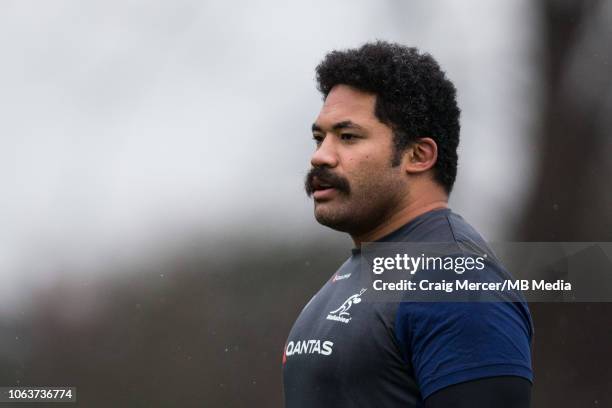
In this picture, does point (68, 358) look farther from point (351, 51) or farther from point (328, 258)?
point (351, 51)

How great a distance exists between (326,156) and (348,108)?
122mm

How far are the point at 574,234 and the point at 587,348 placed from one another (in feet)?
1.67

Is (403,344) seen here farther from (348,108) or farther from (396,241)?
(348,108)

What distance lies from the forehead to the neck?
0.64ft

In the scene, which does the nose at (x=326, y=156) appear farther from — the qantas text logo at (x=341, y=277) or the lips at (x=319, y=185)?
the qantas text logo at (x=341, y=277)

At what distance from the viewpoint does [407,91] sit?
6.79ft

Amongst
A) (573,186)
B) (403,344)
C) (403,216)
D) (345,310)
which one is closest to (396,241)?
(403,216)

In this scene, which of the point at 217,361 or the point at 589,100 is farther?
the point at 217,361

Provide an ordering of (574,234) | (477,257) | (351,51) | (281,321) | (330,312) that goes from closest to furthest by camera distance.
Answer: (477,257), (330,312), (351,51), (574,234), (281,321)

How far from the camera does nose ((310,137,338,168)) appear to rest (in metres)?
2.01

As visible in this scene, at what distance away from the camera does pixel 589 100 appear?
438 centimetres

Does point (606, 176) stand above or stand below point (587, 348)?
above

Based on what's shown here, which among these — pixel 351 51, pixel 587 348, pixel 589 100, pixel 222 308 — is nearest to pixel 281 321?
pixel 222 308

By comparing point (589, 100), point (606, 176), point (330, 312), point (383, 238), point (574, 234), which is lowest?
point (330, 312)
